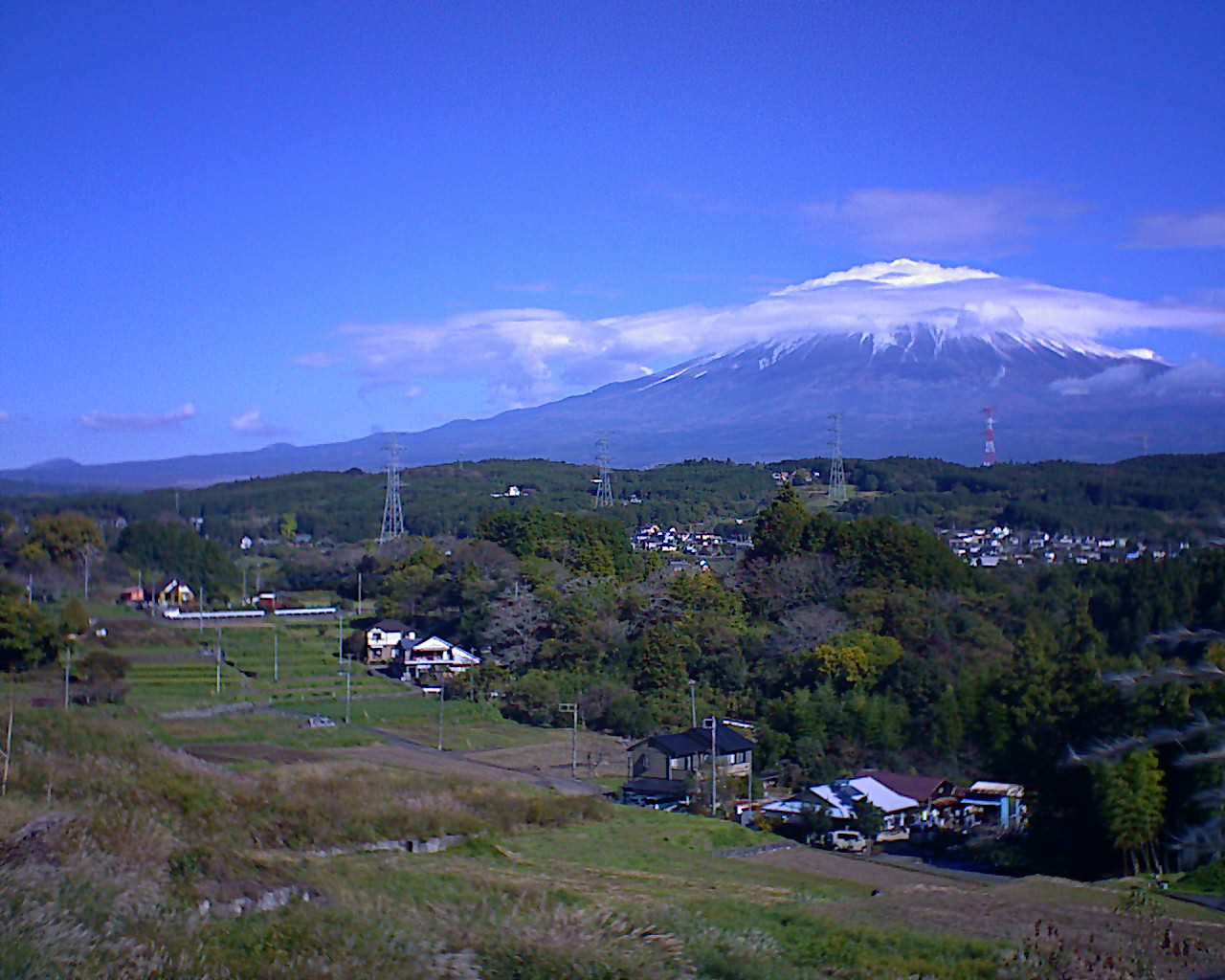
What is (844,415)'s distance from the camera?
5206 centimetres

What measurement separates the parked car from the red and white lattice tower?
83.8 feet

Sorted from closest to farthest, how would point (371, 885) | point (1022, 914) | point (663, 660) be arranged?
point (371, 885)
point (1022, 914)
point (663, 660)

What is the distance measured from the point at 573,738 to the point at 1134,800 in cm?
692

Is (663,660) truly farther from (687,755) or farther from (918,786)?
(918,786)

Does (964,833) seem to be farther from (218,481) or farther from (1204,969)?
(218,481)

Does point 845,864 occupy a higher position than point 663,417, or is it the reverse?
point 663,417

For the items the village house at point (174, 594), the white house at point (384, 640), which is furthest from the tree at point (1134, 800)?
the village house at point (174, 594)

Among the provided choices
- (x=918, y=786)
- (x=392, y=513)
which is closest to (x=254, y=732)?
(x=918, y=786)

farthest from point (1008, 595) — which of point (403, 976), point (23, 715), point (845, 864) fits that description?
point (403, 976)

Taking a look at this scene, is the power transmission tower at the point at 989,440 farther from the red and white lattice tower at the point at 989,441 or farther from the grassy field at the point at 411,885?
the grassy field at the point at 411,885

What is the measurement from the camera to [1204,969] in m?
4.41

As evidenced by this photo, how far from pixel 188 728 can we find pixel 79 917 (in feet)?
31.0

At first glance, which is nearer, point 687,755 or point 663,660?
point 687,755

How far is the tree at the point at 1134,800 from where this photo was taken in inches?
386
